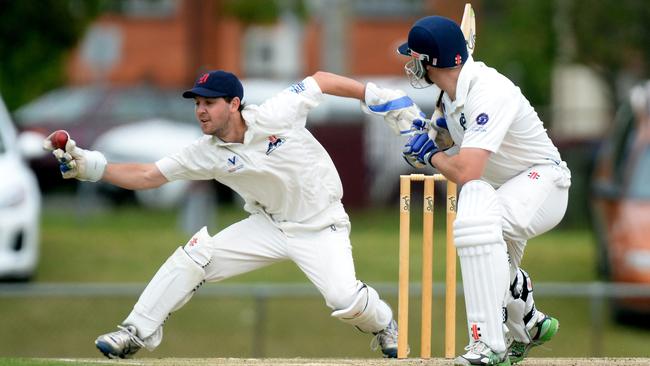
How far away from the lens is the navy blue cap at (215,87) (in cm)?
714

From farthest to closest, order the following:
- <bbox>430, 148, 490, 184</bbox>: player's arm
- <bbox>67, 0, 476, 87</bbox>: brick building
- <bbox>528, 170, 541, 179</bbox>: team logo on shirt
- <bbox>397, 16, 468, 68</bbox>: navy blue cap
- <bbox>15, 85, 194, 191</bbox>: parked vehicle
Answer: <bbox>67, 0, 476, 87</bbox>: brick building
<bbox>15, 85, 194, 191</bbox>: parked vehicle
<bbox>528, 170, 541, 179</bbox>: team logo on shirt
<bbox>397, 16, 468, 68</bbox>: navy blue cap
<bbox>430, 148, 490, 184</bbox>: player's arm

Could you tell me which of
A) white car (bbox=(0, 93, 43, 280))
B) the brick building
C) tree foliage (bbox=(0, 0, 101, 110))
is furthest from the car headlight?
the brick building

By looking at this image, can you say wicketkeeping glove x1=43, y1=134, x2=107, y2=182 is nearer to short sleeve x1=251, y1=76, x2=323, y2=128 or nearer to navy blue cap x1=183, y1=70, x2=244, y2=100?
navy blue cap x1=183, y1=70, x2=244, y2=100

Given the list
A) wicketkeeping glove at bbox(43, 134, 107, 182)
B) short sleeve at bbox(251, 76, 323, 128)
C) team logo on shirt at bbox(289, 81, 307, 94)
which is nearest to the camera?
wicketkeeping glove at bbox(43, 134, 107, 182)

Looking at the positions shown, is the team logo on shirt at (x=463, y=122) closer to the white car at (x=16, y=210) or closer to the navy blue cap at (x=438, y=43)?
the navy blue cap at (x=438, y=43)

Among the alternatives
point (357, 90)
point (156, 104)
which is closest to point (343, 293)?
point (357, 90)

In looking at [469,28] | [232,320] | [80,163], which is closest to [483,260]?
[469,28]

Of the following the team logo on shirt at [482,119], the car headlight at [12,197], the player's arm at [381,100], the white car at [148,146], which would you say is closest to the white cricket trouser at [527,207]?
the team logo on shirt at [482,119]

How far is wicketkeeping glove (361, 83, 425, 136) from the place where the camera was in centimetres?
729

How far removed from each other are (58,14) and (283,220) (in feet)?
23.5

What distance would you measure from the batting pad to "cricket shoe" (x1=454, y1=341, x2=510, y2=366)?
21 millimetres

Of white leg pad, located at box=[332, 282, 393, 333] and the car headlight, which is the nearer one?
white leg pad, located at box=[332, 282, 393, 333]

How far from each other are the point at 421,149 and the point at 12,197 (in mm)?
5726

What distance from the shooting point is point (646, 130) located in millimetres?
12516
